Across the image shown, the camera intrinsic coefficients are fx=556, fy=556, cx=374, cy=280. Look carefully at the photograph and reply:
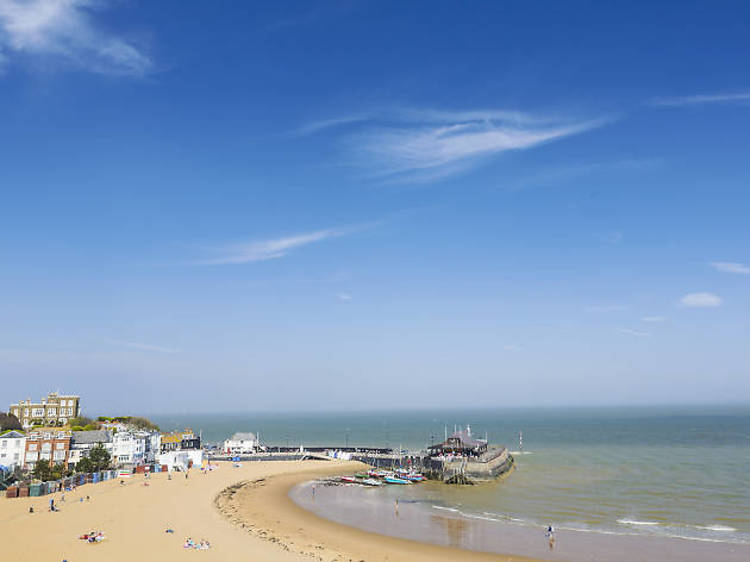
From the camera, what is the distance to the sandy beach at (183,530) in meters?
38.9

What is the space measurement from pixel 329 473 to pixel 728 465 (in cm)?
6441

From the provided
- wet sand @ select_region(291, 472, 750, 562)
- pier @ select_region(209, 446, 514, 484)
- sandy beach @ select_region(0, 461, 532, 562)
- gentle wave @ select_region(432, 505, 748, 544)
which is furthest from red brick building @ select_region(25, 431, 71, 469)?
gentle wave @ select_region(432, 505, 748, 544)

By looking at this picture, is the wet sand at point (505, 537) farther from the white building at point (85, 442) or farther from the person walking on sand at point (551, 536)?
the white building at point (85, 442)

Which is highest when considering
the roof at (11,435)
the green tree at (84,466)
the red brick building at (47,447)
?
the roof at (11,435)

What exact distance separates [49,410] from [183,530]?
95219 millimetres

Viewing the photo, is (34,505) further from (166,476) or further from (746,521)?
(746,521)

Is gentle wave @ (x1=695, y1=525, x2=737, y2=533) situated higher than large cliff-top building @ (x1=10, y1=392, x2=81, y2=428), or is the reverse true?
large cliff-top building @ (x1=10, y1=392, x2=81, y2=428)

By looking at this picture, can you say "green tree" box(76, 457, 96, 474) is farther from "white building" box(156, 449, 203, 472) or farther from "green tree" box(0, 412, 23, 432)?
"green tree" box(0, 412, 23, 432)

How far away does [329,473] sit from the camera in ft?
291

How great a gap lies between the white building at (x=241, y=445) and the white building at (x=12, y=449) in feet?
135

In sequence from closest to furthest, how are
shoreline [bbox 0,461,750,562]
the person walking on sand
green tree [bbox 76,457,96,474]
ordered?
shoreline [bbox 0,461,750,562] < the person walking on sand < green tree [bbox 76,457,96,474]

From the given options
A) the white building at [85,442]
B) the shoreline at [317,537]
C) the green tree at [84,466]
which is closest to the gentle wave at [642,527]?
the shoreline at [317,537]

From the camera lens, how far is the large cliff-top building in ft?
391

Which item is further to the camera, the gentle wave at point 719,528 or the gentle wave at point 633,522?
the gentle wave at point 633,522
